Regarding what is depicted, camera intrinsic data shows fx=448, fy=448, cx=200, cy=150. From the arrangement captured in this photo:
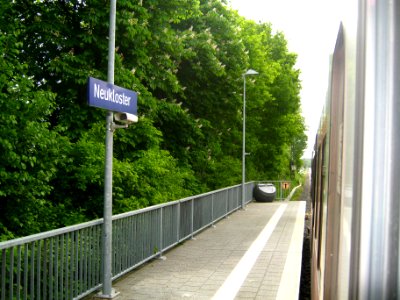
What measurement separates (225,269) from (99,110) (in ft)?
16.3

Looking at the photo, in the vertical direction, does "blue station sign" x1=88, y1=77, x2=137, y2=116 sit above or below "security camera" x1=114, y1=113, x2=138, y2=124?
A: above

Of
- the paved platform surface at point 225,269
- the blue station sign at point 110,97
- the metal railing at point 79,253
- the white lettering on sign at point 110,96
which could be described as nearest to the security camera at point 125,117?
the blue station sign at point 110,97

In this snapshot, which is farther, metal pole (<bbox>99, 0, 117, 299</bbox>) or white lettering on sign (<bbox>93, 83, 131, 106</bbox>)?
metal pole (<bbox>99, 0, 117, 299</bbox>)

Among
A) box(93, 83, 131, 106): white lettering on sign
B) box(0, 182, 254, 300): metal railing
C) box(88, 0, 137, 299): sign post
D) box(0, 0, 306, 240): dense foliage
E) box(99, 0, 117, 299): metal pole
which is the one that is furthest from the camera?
box(0, 0, 306, 240): dense foliage

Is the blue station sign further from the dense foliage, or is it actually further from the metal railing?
the metal railing

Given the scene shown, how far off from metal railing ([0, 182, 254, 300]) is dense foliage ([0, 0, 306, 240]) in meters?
0.81

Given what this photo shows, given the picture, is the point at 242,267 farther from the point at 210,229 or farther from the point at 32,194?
the point at 210,229

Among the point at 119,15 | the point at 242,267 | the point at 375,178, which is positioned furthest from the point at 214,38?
the point at 375,178

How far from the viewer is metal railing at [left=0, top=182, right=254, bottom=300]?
478 cm

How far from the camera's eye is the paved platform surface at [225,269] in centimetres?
656

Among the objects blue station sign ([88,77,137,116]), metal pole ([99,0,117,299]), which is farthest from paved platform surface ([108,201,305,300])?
blue station sign ([88,77,137,116])

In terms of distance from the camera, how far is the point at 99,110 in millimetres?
10734

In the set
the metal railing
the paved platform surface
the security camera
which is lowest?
the paved platform surface

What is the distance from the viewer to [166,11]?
13492 millimetres
